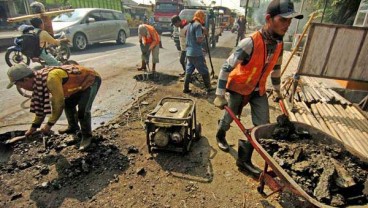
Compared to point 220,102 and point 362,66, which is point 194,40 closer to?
point 220,102

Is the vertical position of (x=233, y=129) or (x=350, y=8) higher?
(x=350, y=8)

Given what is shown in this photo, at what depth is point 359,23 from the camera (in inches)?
258

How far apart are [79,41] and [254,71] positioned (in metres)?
10.7

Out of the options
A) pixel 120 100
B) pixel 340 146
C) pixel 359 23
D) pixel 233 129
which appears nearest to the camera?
pixel 340 146

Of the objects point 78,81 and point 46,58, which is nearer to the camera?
point 78,81

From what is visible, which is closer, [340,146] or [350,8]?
[340,146]

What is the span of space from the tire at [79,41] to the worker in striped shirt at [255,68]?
32.9ft

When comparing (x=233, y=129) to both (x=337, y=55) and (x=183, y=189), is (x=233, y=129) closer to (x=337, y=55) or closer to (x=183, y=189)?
(x=183, y=189)

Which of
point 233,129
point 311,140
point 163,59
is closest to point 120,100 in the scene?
point 233,129

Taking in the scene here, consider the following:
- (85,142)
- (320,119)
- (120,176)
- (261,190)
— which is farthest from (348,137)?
(85,142)

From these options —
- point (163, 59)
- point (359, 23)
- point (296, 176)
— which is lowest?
point (163, 59)

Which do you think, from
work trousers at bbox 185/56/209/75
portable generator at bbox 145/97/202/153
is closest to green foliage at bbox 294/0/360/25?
work trousers at bbox 185/56/209/75

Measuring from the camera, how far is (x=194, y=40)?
598 centimetres

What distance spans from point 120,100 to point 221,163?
3.21 m
